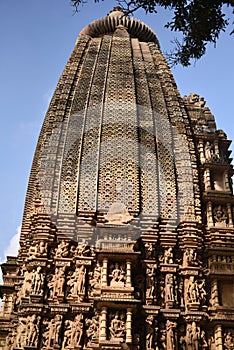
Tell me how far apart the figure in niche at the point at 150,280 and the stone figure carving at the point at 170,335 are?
61 cm

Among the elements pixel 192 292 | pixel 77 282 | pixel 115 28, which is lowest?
pixel 192 292

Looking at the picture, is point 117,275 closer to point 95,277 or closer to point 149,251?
point 95,277

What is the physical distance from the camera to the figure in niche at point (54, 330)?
28.9 ft

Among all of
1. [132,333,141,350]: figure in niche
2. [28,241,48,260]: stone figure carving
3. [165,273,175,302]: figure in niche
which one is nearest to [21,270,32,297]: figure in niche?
[28,241,48,260]: stone figure carving

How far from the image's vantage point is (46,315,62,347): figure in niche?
8.81 metres

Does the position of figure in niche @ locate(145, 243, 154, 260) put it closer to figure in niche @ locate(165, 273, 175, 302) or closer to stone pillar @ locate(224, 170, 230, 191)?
figure in niche @ locate(165, 273, 175, 302)

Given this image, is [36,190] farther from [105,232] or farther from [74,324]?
[74,324]

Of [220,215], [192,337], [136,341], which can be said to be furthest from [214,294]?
[220,215]

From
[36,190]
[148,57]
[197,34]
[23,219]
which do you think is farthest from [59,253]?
[148,57]

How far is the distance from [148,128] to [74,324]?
534 cm

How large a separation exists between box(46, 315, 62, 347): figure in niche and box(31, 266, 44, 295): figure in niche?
0.59m

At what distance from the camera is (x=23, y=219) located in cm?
1220

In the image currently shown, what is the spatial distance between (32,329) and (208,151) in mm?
5943

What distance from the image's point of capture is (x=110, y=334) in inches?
349
